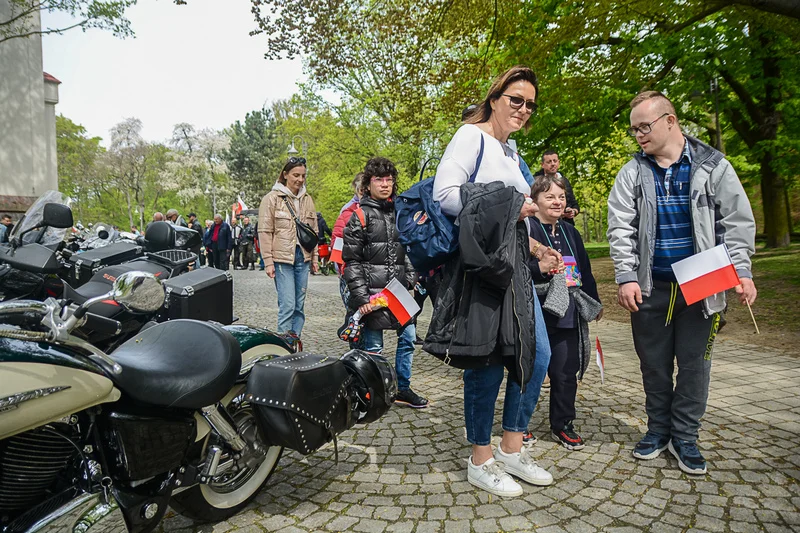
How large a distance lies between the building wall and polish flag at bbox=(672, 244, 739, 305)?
21947 millimetres

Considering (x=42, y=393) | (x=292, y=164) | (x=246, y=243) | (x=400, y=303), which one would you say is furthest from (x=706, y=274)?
(x=246, y=243)

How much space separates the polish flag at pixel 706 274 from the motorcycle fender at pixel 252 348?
2.16 meters

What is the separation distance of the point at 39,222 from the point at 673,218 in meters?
4.44

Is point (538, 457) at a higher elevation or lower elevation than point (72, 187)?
lower

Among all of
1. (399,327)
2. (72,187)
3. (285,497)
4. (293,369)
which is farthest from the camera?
(72,187)

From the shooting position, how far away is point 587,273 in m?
3.74

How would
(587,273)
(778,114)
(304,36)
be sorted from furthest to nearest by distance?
(778,114) → (304,36) → (587,273)

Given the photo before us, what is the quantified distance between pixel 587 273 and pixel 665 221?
718 mm

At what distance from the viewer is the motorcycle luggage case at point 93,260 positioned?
16.4 feet

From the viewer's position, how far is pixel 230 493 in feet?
8.85

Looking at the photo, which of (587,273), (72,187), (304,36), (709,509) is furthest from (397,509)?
(72,187)

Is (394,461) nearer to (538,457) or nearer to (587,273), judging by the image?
(538,457)

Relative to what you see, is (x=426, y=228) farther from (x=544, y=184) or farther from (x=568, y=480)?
(x=568, y=480)

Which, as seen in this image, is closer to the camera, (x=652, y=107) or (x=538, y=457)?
(x=652, y=107)
